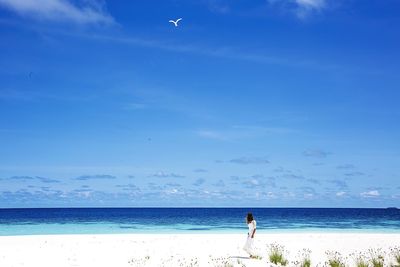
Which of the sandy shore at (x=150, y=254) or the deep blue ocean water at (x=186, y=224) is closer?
the sandy shore at (x=150, y=254)

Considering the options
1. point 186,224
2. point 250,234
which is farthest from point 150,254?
point 186,224

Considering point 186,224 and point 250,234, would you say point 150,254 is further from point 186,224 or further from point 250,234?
point 186,224

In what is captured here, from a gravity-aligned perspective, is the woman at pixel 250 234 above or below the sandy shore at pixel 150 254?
above

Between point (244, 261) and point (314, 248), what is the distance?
6429 mm

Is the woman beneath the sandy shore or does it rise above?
above

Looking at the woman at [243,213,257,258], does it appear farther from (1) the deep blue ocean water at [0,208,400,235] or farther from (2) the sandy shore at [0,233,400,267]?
(1) the deep blue ocean water at [0,208,400,235]

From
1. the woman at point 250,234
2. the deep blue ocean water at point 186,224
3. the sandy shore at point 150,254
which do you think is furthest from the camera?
the deep blue ocean water at point 186,224

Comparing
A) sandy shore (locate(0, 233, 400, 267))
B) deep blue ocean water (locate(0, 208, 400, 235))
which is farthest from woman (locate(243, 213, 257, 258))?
deep blue ocean water (locate(0, 208, 400, 235))

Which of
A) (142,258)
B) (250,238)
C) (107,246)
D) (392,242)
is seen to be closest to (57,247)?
(107,246)

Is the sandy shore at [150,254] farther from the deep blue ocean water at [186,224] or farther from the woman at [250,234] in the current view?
the deep blue ocean water at [186,224]

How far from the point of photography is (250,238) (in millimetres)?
18328

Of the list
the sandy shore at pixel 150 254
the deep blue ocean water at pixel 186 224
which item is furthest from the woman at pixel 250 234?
the deep blue ocean water at pixel 186 224

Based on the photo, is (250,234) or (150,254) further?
(150,254)

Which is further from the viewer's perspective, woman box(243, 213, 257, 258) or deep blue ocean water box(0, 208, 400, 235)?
deep blue ocean water box(0, 208, 400, 235)
